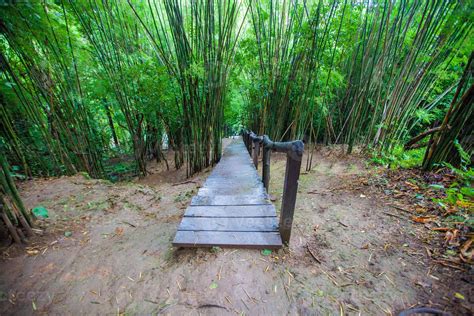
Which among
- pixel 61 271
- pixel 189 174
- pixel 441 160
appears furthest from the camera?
pixel 189 174

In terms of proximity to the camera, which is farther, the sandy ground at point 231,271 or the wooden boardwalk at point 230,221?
the wooden boardwalk at point 230,221

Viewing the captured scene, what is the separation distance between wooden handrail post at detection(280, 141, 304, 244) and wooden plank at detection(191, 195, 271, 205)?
494 millimetres

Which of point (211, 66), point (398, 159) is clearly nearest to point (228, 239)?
point (211, 66)

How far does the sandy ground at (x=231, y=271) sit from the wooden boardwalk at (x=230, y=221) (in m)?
0.08

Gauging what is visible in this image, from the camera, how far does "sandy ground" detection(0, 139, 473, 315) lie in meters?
0.91

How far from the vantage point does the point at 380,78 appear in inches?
118

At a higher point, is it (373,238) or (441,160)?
(441,160)

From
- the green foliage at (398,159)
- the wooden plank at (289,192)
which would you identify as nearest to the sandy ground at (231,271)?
the wooden plank at (289,192)

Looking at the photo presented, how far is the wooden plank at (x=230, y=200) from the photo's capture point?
1.77 metres

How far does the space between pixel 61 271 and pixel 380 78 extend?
4.63 meters

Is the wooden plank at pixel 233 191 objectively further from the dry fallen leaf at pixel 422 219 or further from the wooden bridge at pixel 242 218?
the dry fallen leaf at pixel 422 219

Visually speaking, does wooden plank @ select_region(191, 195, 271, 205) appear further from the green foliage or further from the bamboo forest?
the green foliage

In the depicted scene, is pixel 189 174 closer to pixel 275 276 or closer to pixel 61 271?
pixel 61 271

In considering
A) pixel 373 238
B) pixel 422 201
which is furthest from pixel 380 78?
pixel 373 238
